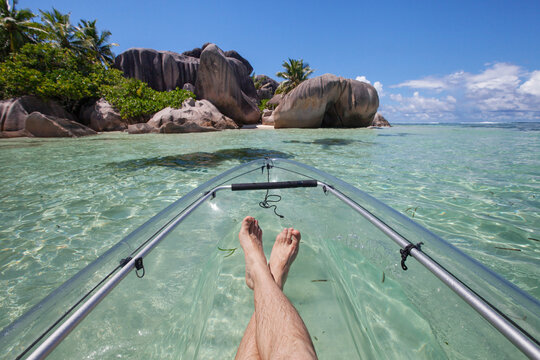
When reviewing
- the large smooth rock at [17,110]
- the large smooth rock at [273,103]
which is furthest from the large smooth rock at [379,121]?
the large smooth rock at [17,110]

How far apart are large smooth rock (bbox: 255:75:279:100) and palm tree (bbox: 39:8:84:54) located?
19531 millimetres

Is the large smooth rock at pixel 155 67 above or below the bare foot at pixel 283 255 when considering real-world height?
above

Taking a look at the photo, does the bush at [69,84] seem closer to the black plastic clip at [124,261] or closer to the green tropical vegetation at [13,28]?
the green tropical vegetation at [13,28]

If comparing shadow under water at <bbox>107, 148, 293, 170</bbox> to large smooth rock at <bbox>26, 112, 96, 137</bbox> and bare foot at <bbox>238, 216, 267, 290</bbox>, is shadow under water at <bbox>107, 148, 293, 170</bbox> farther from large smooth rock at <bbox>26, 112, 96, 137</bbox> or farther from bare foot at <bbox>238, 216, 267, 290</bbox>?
large smooth rock at <bbox>26, 112, 96, 137</bbox>

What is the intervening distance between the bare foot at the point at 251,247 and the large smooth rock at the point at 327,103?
15.4 meters

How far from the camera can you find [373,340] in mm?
1172

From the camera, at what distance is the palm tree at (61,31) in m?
18.8

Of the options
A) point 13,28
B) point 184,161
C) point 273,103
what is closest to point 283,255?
point 184,161

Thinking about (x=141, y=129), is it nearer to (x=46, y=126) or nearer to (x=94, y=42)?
(x=46, y=126)

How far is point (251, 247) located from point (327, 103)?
16865 mm

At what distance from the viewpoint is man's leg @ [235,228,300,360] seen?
1.00 metres

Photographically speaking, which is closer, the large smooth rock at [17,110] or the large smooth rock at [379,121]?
the large smooth rock at [17,110]

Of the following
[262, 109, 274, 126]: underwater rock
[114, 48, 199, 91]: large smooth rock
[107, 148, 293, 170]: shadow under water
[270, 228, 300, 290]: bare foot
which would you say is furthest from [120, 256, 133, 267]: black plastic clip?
[114, 48, 199, 91]: large smooth rock

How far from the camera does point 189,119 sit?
13961 millimetres
